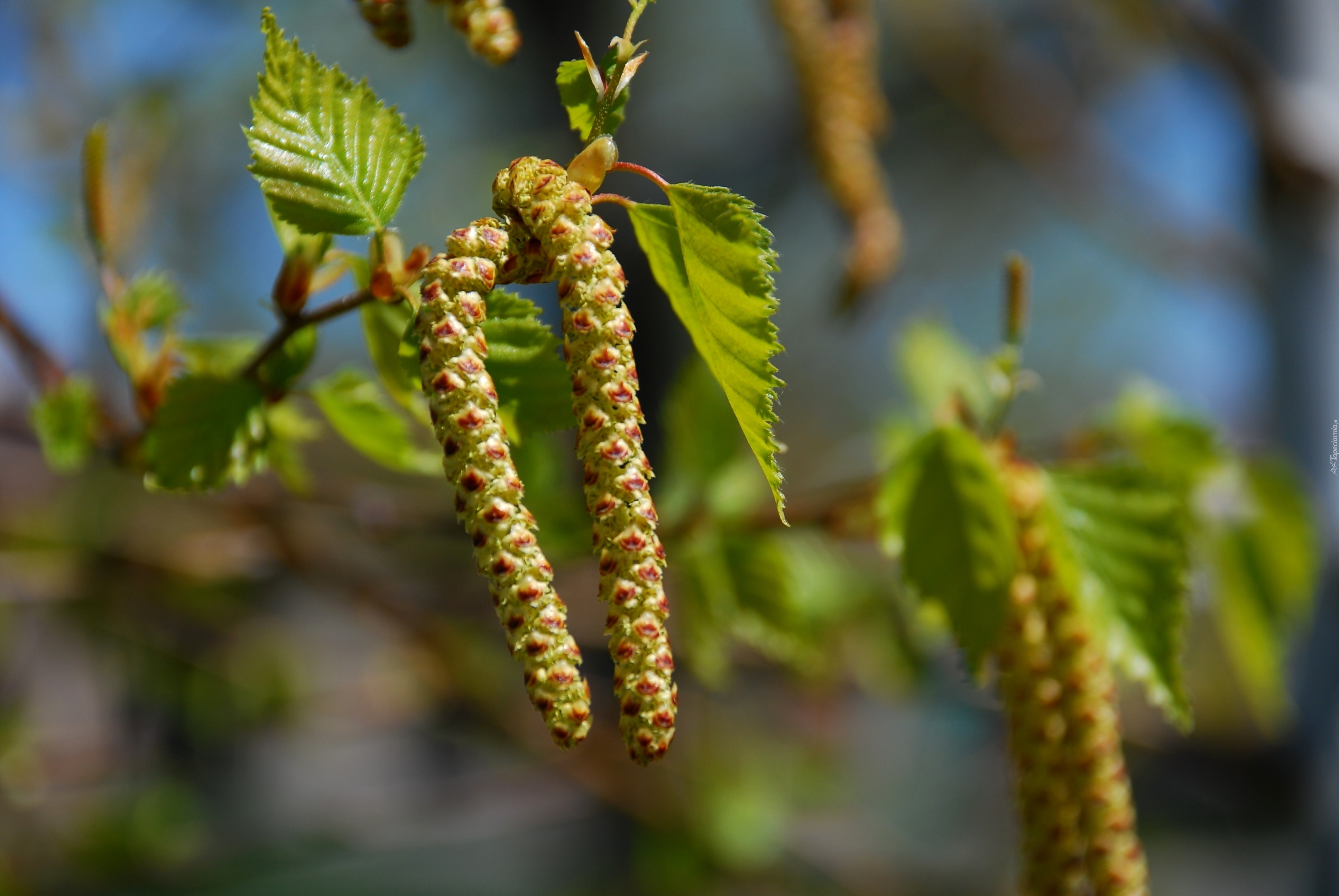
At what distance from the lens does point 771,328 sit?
13.4 inches

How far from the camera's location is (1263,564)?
790mm

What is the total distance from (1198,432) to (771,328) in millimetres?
541

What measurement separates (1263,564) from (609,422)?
0.71 metres

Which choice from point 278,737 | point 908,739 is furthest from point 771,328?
point 908,739

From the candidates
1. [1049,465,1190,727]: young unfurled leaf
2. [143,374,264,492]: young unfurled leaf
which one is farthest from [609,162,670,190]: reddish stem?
[1049,465,1190,727]: young unfurled leaf

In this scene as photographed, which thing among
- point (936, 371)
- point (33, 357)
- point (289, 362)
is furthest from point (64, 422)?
point (936, 371)

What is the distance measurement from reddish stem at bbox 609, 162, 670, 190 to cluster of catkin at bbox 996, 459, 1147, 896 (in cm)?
31

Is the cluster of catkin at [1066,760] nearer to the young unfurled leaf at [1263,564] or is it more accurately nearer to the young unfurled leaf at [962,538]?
the young unfurled leaf at [962,538]

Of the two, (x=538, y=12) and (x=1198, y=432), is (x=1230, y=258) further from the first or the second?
(x=538, y=12)

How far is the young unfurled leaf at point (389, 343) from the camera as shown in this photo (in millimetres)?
410

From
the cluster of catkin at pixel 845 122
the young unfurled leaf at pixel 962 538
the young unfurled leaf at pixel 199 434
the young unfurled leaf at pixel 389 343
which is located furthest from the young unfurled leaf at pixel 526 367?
the cluster of catkin at pixel 845 122

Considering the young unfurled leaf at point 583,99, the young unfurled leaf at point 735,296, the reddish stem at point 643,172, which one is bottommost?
the young unfurled leaf at point 735,296

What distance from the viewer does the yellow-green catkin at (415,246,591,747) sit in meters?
0.29

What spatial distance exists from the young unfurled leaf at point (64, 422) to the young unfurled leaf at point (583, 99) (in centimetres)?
35
